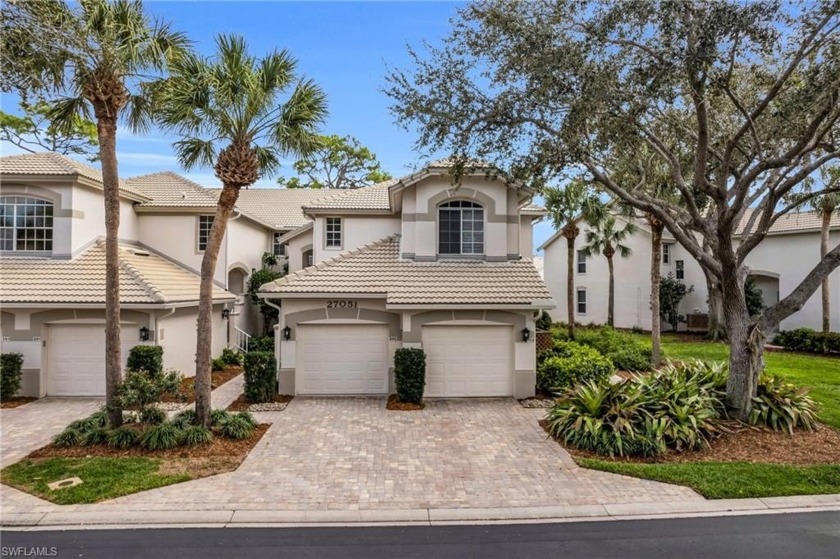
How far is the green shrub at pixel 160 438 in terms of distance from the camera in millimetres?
9281

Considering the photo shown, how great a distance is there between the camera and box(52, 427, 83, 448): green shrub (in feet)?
31.2

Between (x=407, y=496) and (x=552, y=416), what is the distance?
4.81m

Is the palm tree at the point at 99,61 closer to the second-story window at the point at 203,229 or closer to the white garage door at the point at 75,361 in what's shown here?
the white garage door at the point at 75,361

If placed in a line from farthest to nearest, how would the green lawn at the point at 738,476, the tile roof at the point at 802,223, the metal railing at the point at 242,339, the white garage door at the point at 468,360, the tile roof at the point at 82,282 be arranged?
the tile roof at the point at 802,223 → the metal railing at the point at 242,339 → the white garage door at the point at 468,360 → the tile roof at the point at 82,282 → the green lawn at the point at 738,476

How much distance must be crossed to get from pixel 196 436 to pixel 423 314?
6694mm

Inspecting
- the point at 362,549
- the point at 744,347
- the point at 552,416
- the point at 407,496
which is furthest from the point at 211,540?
the point at 744,347

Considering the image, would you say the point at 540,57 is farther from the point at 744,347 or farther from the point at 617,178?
the point at 744,347

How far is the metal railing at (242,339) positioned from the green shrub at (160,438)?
11801 mm

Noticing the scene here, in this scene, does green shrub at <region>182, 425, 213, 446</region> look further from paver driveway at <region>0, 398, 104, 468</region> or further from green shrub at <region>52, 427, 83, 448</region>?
paver driveway at <region>0, 398, 104, 468</region>

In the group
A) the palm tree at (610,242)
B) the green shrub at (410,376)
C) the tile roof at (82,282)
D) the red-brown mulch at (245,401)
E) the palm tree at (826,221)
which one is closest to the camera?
the red-brown mulch at (245,401)

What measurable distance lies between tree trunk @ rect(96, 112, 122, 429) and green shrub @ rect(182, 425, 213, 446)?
155cm

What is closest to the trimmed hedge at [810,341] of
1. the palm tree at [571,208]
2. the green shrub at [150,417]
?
the palm tree at [571,208]

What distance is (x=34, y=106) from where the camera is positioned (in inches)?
400

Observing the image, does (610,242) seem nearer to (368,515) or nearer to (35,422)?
(368,515)
